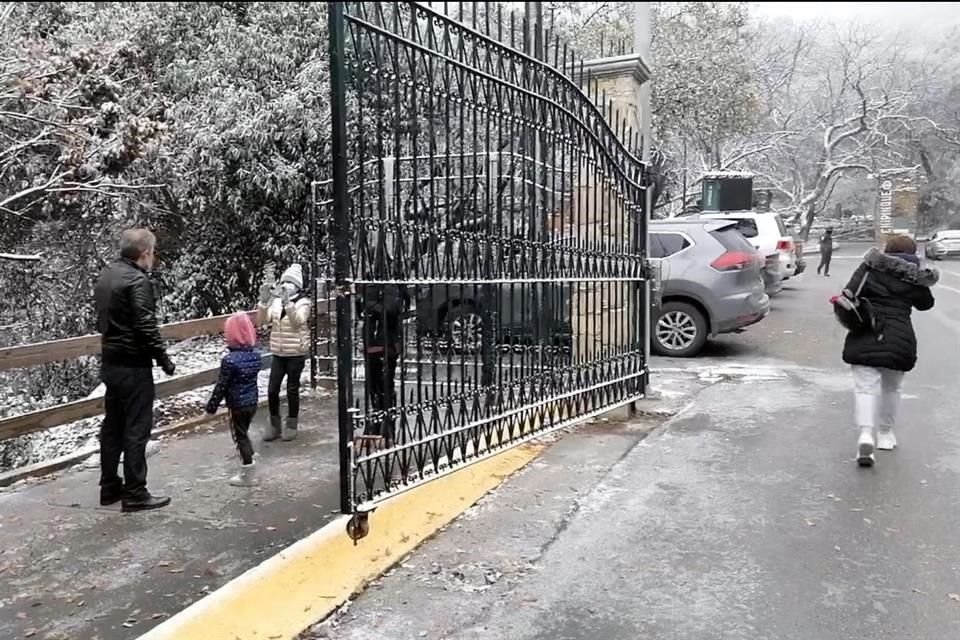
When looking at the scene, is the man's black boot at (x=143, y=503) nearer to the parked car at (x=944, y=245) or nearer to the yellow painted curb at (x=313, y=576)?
A: the yellow painted curb at (x=313, y=576)

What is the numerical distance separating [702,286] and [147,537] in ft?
24.2

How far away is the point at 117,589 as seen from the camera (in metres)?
3.61

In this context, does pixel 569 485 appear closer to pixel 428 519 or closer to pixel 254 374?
pixel 428 519

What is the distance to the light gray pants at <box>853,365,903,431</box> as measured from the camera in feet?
17.8

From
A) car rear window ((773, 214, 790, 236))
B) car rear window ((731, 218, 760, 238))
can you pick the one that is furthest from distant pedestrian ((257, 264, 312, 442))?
car rear window ((773, 214, 790, 236))

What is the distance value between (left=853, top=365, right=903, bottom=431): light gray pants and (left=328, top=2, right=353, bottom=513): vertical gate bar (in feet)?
12.3

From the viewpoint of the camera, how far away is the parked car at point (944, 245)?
346 inches

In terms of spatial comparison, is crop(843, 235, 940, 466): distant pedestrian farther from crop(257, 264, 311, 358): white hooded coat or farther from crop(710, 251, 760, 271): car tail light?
crop(710, 251, 760, 271): car tail light

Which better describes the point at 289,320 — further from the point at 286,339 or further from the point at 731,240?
the point at 731,240

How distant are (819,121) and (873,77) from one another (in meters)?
1.20

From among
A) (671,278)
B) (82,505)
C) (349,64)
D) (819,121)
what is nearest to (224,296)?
(671,278)

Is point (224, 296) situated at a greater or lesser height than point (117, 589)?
greater

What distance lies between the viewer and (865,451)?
536cm

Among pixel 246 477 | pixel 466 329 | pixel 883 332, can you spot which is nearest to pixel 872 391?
pixel 883 332
